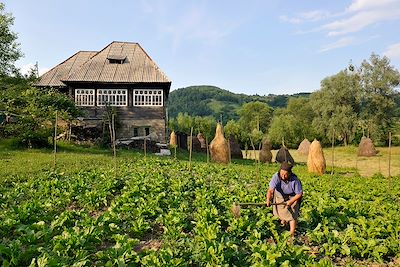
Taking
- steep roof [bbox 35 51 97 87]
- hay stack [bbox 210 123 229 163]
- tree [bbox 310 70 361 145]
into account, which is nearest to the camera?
hay stack [bbox 210 123 229 163]

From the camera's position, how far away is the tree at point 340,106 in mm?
48188

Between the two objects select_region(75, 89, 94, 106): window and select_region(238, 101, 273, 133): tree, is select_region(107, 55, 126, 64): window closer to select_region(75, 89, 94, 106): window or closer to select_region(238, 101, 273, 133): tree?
select_region(75, 89, 94, 106): window

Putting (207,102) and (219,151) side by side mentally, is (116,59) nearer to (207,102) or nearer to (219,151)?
(219,151)

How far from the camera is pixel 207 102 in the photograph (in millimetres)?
129500

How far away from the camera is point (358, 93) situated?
49469mm

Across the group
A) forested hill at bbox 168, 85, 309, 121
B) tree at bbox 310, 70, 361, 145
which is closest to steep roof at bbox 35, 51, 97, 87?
tree at bbox 310, 70, 361, 145

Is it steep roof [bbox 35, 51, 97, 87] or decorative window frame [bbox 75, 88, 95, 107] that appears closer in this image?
decorative window frame [bbox 75, 88, 95, 107]

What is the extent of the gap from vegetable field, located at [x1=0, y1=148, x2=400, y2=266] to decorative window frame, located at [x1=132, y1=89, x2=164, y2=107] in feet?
60.1

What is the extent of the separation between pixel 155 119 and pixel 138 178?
1788cm

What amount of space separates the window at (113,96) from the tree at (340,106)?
28.5 metres

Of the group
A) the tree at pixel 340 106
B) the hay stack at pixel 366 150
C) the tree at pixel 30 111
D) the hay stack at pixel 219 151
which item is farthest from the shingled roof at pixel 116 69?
the tree at pixel 340 106

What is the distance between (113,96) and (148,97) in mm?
2829

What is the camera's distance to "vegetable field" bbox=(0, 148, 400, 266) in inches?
221

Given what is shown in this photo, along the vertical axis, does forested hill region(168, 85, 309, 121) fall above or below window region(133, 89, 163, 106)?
above
